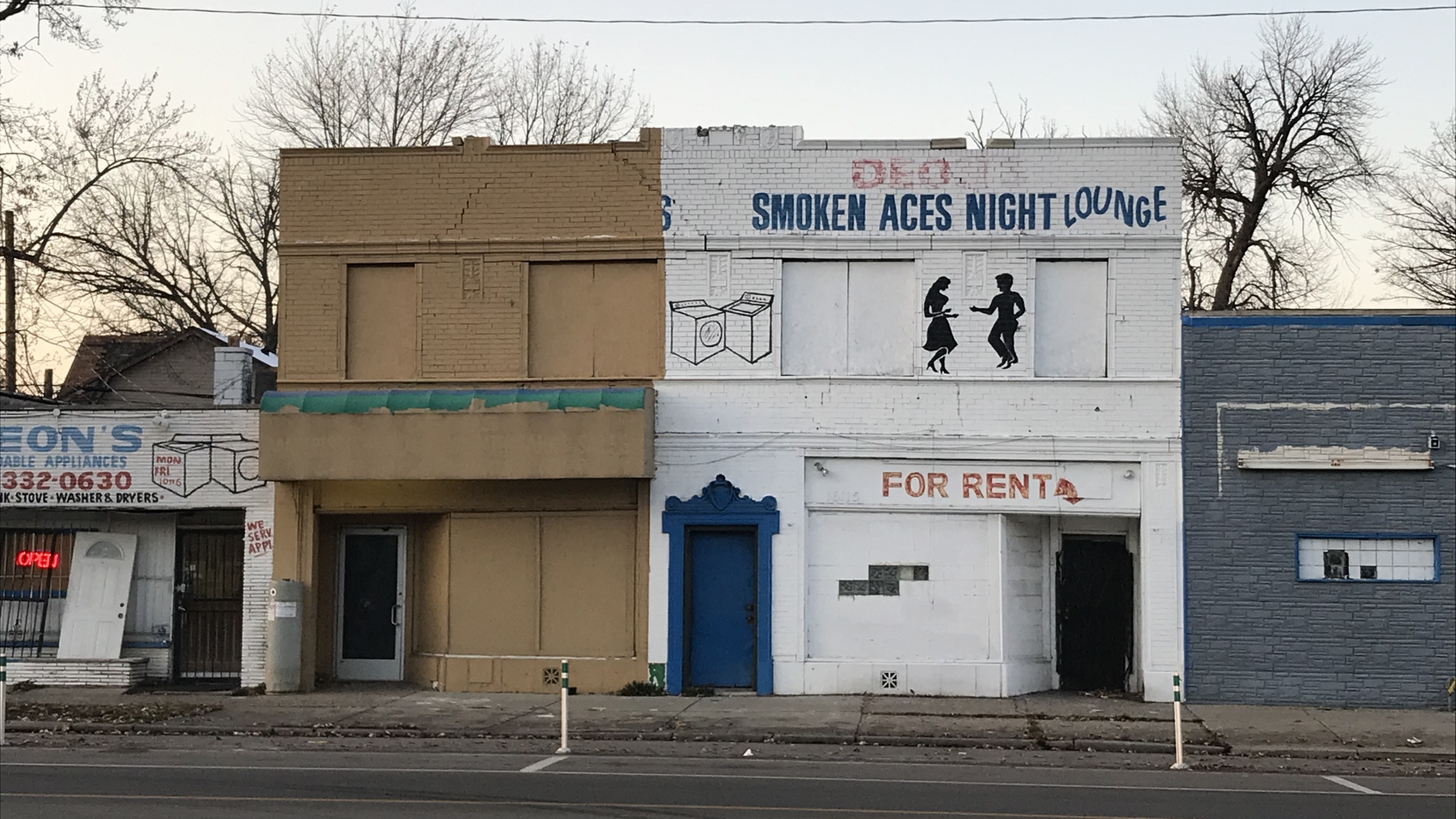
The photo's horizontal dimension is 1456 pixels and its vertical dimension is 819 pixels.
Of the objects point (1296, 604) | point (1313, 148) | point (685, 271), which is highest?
point (1313, 148)

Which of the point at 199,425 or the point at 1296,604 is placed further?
the point at 199,425

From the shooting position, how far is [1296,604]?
61.5 feet

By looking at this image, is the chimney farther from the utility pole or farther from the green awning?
the utility pole

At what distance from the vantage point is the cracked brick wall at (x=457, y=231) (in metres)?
19.7

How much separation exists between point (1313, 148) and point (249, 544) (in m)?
31.0

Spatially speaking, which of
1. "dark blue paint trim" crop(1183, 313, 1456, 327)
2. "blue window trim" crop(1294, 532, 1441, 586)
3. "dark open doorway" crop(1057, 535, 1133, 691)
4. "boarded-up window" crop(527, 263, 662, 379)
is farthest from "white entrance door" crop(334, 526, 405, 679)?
"blue window trim" crop(1294, 532, 1441, 586)

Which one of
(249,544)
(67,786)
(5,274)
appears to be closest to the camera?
(67,786)

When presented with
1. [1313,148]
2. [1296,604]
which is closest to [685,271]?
[1296,604]

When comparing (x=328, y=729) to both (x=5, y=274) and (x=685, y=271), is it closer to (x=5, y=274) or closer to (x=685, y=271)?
(x=685, y=271)

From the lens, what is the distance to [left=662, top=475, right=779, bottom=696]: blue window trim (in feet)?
63.3

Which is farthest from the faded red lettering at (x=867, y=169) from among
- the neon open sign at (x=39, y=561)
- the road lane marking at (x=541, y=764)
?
the neon open sign at (x=39, y=561)

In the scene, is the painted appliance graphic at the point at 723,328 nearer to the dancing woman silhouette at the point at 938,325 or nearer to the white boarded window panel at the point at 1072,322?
the dancing woman silhouette at the point at 938,325

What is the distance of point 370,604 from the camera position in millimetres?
20578

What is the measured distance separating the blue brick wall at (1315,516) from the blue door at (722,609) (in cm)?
563
